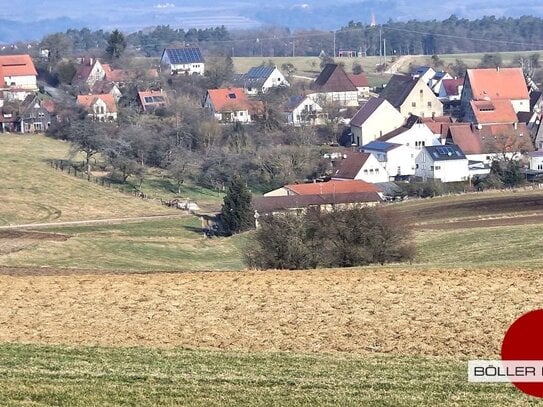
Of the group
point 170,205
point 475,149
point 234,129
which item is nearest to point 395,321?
point 170,205

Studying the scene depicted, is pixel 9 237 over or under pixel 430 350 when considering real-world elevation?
under

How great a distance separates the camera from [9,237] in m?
41.9

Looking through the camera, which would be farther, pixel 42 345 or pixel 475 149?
pixel 475 149

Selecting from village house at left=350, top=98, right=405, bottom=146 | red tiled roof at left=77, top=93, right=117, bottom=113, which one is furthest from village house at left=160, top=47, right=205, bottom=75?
village house at left=350, top=98, right=405, bottom=146

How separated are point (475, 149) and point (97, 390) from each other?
58402 millimetres

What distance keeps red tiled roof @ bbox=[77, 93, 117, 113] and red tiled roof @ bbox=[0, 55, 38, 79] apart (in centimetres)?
1494

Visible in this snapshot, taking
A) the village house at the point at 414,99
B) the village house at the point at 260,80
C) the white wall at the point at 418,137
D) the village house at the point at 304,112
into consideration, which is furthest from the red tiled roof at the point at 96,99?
the white wall at the point at 418,137

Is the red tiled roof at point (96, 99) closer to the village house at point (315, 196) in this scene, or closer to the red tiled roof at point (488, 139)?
the red tiled roof at point (488, 139)

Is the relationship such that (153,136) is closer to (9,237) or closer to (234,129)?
(234,129)

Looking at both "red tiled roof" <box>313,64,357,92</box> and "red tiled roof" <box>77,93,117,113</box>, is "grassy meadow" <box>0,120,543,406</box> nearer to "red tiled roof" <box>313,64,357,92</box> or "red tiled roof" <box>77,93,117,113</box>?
"red tiled roof" <box>77,93,117,113</box>

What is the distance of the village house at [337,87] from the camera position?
3739 inches

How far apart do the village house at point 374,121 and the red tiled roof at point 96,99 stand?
1812cm

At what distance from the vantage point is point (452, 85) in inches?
3873

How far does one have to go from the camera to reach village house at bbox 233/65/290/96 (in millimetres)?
101250
